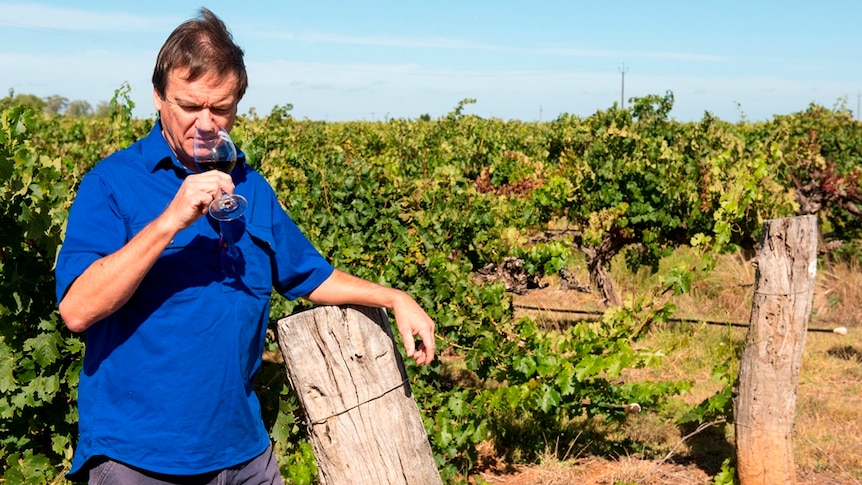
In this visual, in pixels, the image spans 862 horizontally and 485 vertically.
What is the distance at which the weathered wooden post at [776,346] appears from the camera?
444cm

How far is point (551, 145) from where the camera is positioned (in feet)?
32.6

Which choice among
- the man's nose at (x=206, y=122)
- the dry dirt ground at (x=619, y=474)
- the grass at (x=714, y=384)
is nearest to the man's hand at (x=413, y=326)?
the man's nose at (x=206, y=122)

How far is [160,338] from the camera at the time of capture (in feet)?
6.06

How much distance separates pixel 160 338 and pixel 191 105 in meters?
0.52

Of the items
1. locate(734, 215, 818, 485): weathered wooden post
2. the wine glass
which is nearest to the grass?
locate(734, 215, 818, 485): weathered wooden post

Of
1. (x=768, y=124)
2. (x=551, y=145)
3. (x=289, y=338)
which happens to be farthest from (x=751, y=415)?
(x=768, y=124)

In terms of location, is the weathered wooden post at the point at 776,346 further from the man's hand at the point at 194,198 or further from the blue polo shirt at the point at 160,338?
the man's hand at the point at 194,198

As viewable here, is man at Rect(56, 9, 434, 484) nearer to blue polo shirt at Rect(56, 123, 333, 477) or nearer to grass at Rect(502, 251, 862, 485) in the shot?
blue polo shirt at Rect(56, 123, 333, 477)

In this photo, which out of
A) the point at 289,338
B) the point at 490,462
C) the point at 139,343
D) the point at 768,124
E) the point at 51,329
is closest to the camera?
the point at 139,343

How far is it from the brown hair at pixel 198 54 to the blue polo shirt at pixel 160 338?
0.17 metres

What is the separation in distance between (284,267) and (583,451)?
3.63 metres

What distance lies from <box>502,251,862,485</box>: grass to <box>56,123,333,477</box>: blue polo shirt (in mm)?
3232

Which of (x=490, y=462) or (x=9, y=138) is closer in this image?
(x=9, y=138)

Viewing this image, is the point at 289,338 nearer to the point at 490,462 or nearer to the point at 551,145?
the point at 490,462
